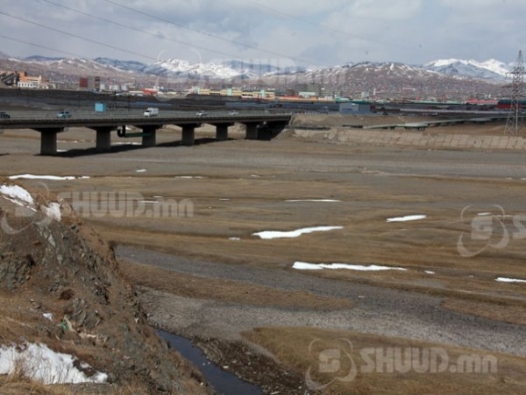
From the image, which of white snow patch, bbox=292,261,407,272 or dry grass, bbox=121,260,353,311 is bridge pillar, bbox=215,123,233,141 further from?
dry grass, bbox=121,260,353,311

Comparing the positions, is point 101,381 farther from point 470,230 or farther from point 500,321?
point 470,230

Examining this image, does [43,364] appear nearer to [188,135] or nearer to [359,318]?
[359,318]

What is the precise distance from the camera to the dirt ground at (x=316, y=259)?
81.4 feet

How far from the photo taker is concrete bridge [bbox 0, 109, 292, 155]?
8562 centimetres

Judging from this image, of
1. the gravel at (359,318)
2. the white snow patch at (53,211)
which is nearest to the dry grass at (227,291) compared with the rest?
the gravel at (359,318)

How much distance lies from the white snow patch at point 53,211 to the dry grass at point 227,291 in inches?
394

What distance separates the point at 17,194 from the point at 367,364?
484 inches

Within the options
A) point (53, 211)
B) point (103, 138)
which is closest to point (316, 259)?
point (53, 211)

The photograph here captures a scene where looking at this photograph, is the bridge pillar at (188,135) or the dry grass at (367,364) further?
the bridge pillar at (188,135)

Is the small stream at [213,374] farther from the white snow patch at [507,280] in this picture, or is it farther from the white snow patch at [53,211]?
the white snow patch at [507,280]

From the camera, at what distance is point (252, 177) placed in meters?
72.4

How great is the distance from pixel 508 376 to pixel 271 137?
12032 centimetres

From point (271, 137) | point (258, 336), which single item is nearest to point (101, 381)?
point (258, 336)

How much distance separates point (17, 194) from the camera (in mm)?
21844
